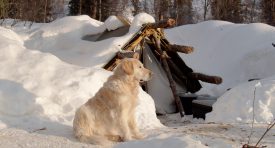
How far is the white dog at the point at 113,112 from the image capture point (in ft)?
24.2

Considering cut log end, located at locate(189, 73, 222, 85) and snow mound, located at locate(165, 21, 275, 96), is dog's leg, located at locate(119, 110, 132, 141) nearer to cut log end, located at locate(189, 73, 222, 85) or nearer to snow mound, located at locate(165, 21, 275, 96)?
cut log end, located at locate(189, 73, 222, 85)

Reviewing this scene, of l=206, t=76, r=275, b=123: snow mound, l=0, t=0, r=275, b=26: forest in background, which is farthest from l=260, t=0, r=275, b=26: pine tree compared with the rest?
l=206, t=76, r=275, b=123: snow mound

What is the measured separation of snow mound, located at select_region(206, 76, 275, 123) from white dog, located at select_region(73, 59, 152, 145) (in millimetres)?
3482

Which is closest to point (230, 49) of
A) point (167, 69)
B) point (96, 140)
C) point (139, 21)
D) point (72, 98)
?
point (167, 69)

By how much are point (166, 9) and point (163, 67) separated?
3519cm

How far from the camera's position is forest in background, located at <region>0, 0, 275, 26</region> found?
37938 mm

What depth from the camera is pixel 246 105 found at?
417 inches

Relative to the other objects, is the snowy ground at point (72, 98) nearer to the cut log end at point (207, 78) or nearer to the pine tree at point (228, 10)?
the cut log end at point (207, 78)

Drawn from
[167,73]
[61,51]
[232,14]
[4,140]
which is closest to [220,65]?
[167,73]

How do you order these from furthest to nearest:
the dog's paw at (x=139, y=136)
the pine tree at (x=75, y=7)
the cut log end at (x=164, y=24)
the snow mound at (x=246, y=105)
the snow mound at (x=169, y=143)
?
the pine tree at (x=75, y=7) < the cut log end at (x=164, y=24) < the snow mound at (x=246, y=105) < the dog's paw at (x=139, y=136) < the snow mound at (x=169, y=143)

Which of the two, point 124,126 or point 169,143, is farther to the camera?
point 124,126

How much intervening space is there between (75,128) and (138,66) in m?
1.45

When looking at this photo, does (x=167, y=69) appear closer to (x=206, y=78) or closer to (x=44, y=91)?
(x=206, y=78)

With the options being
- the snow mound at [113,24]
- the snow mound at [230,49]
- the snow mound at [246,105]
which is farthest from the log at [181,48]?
the snow mound at [230,49]
